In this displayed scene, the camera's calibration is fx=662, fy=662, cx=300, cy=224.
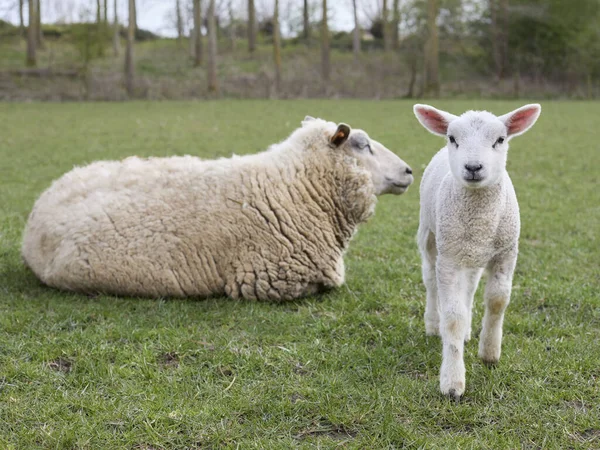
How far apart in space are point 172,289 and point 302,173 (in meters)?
1.47

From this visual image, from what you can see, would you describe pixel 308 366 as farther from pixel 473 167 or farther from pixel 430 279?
pixel 473 167

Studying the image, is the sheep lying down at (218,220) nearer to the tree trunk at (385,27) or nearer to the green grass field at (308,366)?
the green grass field at (308,366)

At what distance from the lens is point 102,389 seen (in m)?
3.68

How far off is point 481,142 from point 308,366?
1.65 meters

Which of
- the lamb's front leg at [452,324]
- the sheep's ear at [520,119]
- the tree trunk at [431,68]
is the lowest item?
the lamb's front leg at [452,324]

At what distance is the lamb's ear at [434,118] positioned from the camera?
147 inches

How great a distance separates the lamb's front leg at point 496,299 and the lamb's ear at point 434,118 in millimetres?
808

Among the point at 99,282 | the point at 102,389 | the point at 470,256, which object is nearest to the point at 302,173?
the point at 99,282

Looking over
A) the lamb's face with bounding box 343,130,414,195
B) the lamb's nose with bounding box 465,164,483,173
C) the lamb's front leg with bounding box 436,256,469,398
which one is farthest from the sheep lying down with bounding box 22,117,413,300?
the lamb's nose with bounding box 465,164,483,173

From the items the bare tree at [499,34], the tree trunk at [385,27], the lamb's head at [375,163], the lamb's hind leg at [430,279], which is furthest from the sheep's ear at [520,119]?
the tree trunk at [385,27]

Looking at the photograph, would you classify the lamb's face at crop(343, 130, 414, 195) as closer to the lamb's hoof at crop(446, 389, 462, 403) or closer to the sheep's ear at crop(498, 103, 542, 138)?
the sheep's ear at crop(498, 103, 542, 138)

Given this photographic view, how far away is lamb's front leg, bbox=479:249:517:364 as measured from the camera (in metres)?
3.71

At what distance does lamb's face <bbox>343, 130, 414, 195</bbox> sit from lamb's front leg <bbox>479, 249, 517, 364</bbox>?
6.36ft

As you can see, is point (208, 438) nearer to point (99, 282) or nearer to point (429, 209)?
point (429, 209)
